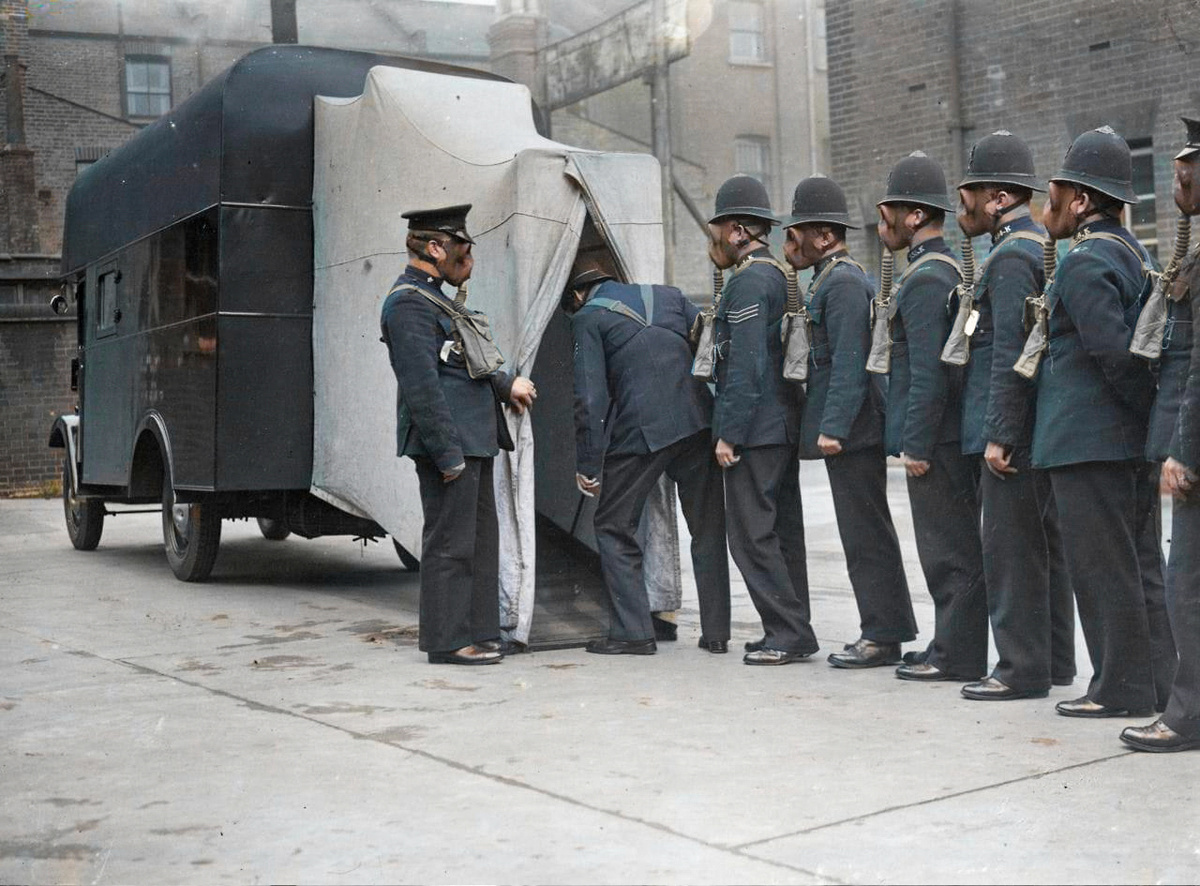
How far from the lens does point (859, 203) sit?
2006cm

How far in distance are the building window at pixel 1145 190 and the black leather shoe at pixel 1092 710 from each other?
12.1 metres

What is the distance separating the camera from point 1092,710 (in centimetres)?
601

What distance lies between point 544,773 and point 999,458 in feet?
7.25

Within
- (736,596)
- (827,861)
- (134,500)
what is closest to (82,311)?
(134,500)

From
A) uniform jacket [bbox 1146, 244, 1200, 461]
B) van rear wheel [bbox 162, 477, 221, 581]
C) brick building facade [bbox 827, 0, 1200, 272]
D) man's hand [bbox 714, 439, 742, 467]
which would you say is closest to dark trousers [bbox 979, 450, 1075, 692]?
uniform jacket [bbox 1146, 244, 1200, 461]

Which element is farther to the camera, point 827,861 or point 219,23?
point 219,23

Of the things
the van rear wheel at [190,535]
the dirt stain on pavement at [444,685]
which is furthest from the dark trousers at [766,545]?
the van rear wheel at [190,535]

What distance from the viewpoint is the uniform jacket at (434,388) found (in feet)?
24.3

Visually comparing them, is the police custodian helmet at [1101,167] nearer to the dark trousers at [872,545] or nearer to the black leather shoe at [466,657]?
the dark trousers at [872,545]

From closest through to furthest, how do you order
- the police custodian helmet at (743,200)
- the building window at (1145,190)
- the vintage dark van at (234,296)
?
the police custodian helmet at (743,200) < the vintage dark van at (234,296) < the building window at (1145,190)

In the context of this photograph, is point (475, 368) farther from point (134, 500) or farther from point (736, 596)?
point (134, 500)

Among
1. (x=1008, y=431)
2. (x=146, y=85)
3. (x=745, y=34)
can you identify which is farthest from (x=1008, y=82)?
(x=146, y=85)

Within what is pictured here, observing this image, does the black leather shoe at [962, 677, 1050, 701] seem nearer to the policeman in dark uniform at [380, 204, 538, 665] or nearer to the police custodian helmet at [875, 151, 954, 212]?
the police custodian helmet at [875, 151, 954, 212]

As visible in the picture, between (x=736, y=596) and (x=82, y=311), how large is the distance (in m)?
6.28
